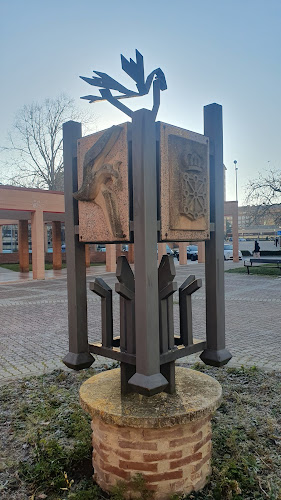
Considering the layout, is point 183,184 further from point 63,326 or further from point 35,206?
point 35,206

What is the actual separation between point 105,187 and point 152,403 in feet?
5.02

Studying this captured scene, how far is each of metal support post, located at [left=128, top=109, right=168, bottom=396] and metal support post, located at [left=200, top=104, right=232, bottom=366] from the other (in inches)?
29.0

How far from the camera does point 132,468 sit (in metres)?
2.68

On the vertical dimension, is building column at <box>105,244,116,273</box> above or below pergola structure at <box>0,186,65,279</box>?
below

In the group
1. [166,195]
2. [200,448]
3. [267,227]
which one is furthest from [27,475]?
[267,227]

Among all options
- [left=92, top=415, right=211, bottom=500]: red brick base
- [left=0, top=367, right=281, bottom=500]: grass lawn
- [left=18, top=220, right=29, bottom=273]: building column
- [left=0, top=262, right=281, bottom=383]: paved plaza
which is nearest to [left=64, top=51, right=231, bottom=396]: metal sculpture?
[left=92, top=415, right=211, bottom=500]: red brick base

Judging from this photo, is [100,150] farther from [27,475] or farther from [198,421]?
[27,475]

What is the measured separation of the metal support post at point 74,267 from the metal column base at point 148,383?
718 millimetres

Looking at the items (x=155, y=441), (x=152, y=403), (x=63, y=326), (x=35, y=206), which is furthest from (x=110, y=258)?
(x=155, y=441)

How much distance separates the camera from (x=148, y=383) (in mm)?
2527

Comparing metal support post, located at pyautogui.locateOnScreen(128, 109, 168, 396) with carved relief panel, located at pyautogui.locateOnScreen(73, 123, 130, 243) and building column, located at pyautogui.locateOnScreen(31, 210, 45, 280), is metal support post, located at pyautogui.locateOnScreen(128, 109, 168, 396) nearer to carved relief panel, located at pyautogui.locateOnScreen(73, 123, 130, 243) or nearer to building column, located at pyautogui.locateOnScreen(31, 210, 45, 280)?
carved relief panel, located at pyautogui.locateOnScreen(73, 123, 130, 243)

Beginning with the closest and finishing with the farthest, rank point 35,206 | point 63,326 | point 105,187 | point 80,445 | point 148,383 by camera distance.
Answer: point 148,383 < point 105,187 < point 80,445 < point 63,326 < point 35,206

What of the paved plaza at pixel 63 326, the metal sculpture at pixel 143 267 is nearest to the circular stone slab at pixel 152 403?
the metal sculpture at pixel 143 267

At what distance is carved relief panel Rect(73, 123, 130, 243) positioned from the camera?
8.85 feet
